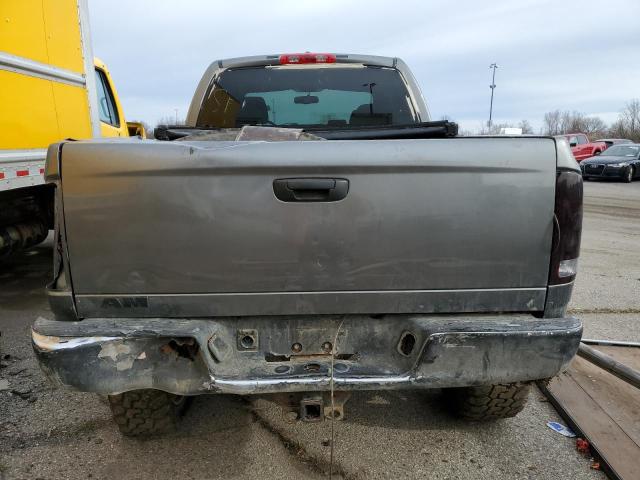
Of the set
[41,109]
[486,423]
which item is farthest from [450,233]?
[41,109]

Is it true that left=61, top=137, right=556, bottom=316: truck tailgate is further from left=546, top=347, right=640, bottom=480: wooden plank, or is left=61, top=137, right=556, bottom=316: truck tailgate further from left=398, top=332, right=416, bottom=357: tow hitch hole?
left=546, top=347, right=640, bottom=480: wooden plank

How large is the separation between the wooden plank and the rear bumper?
94cm

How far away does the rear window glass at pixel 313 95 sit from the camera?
12.7 feet

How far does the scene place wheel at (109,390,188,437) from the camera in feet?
7.91

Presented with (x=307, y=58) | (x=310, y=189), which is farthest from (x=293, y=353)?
(x=307, y=58)

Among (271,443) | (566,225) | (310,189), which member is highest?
(310,189)

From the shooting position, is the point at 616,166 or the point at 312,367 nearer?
the point at 312,367

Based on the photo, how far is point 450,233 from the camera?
1.92 metres

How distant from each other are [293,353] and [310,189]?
2.34 ft

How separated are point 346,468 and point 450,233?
1.32m

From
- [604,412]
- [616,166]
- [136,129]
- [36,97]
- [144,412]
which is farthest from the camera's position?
[616,166]

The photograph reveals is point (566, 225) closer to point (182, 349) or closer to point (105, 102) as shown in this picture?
point (182, 349)

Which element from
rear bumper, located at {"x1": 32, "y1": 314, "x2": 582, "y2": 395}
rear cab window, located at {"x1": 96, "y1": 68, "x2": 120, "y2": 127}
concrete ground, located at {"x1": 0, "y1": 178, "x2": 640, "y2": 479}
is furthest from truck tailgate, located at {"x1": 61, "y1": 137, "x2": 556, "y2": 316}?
rear cab window, located at {"x1": 96, "y1": 68, "x2": 120, "y2": 127}

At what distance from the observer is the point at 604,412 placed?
2869 millimetres
